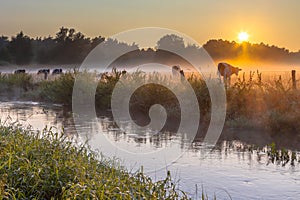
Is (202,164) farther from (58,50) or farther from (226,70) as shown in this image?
(58,50)

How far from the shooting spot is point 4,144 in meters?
6.02

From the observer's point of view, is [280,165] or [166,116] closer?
[280,165]

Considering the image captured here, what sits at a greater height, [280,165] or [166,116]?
[166,116]

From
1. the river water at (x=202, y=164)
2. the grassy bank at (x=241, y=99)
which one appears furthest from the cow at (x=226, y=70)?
the river water at (x=202, y=164)

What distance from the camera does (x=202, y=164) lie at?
7.59 metres

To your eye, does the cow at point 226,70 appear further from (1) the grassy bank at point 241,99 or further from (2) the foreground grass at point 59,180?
(2) the foreground grass at point 59,180

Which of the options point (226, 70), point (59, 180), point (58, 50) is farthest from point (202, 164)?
point (58, 50)

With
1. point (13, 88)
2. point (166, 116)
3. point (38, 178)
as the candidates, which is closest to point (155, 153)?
point (38, 178)

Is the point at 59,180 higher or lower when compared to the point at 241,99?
lower

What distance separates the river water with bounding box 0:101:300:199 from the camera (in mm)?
6129

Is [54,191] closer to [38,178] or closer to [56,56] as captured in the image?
[38,178]

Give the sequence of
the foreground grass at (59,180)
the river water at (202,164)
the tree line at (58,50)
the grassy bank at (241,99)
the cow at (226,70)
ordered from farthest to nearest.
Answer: the tree line at (58,50) < the cow at (226,70) < the grassy bank at (241,99) < the river water at (202,164) < the foreground grass at (59,180)

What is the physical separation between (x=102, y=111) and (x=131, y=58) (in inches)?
815

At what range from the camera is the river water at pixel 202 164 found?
6129 millimetres
